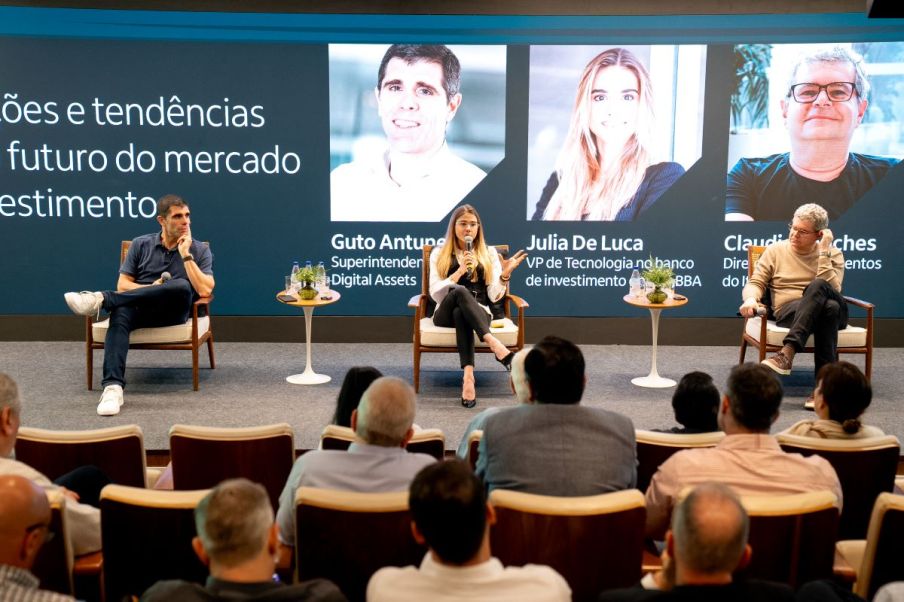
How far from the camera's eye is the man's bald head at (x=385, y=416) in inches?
107

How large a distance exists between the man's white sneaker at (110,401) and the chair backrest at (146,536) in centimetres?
327

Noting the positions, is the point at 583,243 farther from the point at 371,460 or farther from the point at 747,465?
the point at 371,460

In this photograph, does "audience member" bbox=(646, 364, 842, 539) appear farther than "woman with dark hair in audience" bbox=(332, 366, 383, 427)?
No

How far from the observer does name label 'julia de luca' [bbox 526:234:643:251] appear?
7.66 m

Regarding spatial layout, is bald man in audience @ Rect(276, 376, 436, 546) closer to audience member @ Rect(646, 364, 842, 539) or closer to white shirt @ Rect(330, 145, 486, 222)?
audience member @ Rect(646, 364, 842, 539)

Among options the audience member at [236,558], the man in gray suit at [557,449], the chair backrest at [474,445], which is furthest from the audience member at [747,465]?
the audience member at [236,558]

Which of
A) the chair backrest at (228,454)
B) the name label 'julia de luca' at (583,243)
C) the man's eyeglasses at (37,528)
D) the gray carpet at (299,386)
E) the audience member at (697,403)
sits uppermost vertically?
the name label 'julia de luca' at (583,243)

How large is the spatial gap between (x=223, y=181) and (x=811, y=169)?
4765 mm

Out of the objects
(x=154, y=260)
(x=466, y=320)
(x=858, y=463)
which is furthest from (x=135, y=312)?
(x=858, y=463)

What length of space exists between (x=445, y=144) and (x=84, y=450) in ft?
16.3

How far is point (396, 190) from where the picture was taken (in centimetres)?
765

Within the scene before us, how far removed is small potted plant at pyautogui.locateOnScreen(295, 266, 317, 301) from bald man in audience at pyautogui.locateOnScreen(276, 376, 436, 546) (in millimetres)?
3782

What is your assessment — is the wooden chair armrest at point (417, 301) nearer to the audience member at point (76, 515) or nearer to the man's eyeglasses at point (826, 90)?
the man's eyeglasses at point (826, 90)

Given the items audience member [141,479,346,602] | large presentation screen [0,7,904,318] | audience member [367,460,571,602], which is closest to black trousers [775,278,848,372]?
large presentation screen [0,7,904,318]
